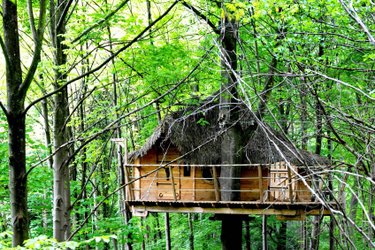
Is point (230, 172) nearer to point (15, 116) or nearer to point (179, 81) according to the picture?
point (179, 81)

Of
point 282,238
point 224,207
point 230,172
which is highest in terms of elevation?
point 230,172

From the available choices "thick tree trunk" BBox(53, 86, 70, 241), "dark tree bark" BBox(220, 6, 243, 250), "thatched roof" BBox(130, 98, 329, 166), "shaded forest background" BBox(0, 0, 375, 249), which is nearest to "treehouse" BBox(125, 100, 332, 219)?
"thatched roof" BBox(130, 98, 329, 166)

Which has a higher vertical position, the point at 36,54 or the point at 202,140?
the point at 36,54

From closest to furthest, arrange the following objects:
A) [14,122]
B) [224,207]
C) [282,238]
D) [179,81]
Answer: [14,122] < [179,81] < [224,207] < [282,238]

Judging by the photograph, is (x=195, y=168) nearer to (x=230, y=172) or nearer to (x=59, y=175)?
(x=230, y=172)

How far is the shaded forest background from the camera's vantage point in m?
2.64

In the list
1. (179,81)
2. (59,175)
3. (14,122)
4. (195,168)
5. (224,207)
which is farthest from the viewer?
(195,168)

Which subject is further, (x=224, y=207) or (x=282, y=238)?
(x=282, y=238)

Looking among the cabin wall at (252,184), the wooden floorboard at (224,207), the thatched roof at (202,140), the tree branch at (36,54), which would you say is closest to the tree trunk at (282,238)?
the cabin wall at (252,184)

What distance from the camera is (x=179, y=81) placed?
18.4 ft

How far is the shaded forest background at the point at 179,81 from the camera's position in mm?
2639

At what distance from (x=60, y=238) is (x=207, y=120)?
264 inches

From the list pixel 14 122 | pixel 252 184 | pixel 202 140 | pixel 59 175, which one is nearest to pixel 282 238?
pixel 252 184

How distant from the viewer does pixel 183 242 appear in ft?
59.1
